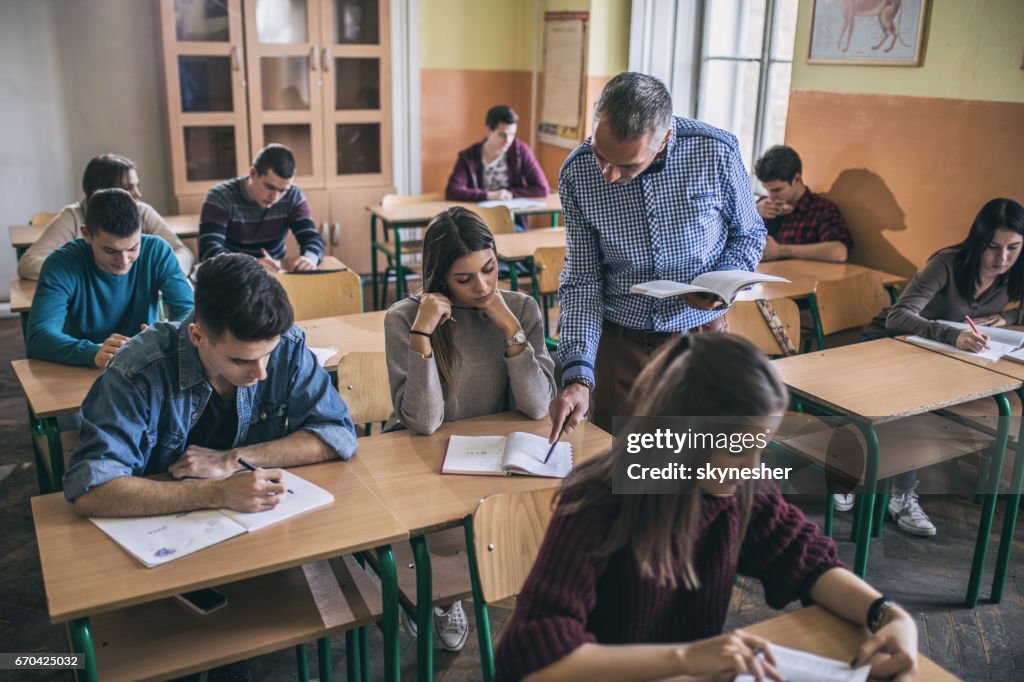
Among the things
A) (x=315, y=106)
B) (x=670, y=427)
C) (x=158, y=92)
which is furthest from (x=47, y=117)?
(x=670, y=427)

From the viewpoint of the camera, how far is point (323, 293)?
3.63 m

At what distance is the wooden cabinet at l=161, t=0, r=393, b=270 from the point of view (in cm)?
566

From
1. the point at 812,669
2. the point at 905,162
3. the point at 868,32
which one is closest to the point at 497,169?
the point at 868,32

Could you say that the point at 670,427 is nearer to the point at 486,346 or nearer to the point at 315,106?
the point at 486,346

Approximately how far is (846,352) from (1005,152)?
1.31 meters

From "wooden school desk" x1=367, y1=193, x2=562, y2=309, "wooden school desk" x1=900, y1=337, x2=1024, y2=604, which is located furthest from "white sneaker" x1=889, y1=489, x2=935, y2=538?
"wooden school desk" x1=367, y1=193, x2=562, y2=309

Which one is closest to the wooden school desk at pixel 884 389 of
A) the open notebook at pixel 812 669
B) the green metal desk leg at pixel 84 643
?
the open notebook at pixel 812 669

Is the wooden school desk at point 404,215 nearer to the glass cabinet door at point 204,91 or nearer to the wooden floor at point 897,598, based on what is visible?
the glass cabinet door at point 204,91

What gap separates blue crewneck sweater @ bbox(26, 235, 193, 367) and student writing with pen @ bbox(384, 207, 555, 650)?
1086 mm

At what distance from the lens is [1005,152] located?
142 inches

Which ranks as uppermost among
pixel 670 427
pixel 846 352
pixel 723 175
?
pixel 723 175

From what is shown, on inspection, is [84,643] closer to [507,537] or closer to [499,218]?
[507,537]

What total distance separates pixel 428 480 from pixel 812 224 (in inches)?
117

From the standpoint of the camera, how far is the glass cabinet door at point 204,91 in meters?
5.58
